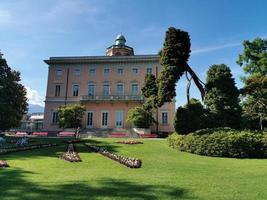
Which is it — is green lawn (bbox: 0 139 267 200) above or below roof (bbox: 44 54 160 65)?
below

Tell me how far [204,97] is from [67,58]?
2867 cm

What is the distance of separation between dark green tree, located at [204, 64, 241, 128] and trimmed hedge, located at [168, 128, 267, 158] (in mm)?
3450

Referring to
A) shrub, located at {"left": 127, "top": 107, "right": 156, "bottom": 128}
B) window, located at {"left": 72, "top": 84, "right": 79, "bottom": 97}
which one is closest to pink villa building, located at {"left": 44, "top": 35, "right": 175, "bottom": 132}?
window, located at {"left": 72, "top": 84, "right": 79, "bottom": 97}

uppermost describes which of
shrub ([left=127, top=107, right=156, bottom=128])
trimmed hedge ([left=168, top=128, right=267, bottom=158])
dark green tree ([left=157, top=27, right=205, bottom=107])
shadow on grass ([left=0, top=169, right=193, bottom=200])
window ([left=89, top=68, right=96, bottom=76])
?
window ([left=89, top=68, right=96, bottom=76])

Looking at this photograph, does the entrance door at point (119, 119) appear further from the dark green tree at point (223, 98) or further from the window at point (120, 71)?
the dark green tree at point (223, 98)

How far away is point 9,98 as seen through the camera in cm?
2914

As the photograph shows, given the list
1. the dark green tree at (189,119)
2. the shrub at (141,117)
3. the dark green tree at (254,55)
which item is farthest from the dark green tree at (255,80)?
the shrub at (141,117)

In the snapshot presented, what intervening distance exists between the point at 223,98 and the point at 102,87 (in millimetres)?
26095

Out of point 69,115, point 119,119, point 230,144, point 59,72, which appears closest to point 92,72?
point 59,72

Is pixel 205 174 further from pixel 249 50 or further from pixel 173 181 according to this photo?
pixel 249 50

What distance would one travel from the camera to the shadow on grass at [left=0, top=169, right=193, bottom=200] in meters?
6.60

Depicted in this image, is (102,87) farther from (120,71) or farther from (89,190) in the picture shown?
(89,190)

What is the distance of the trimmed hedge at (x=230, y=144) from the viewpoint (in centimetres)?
1508

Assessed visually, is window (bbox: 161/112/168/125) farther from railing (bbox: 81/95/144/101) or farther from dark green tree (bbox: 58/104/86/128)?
dark green tree (bbox: 58/104/86/128)
